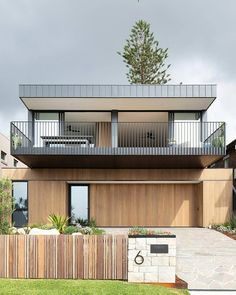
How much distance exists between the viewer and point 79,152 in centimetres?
1595

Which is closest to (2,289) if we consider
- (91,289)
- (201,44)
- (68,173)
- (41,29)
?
(91,289)

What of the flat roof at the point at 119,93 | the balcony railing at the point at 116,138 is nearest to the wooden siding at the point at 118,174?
the balcony railing at the point at 116,138

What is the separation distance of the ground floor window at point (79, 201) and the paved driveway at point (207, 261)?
5.78 meters

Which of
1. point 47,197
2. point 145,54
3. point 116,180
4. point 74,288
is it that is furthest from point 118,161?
point 145,54

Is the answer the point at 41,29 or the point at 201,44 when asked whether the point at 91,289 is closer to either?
the point at 41,29

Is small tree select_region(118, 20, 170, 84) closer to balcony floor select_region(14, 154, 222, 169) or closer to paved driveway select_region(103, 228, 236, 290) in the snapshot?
balcony floor select_region(14, 154, 222, 169)

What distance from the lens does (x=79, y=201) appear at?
772 inches

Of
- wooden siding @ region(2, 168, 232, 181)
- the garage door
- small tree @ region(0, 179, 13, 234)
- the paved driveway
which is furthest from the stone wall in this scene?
the garage door

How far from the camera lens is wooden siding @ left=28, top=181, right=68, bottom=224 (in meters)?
18.8

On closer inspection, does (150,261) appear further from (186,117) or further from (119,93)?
(186,117)

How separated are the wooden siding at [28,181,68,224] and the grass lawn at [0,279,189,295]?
33.0 feet

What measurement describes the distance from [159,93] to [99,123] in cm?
477

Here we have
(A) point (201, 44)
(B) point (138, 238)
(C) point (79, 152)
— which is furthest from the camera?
(A) point (201, 44)

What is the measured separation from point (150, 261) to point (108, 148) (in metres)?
7.75
